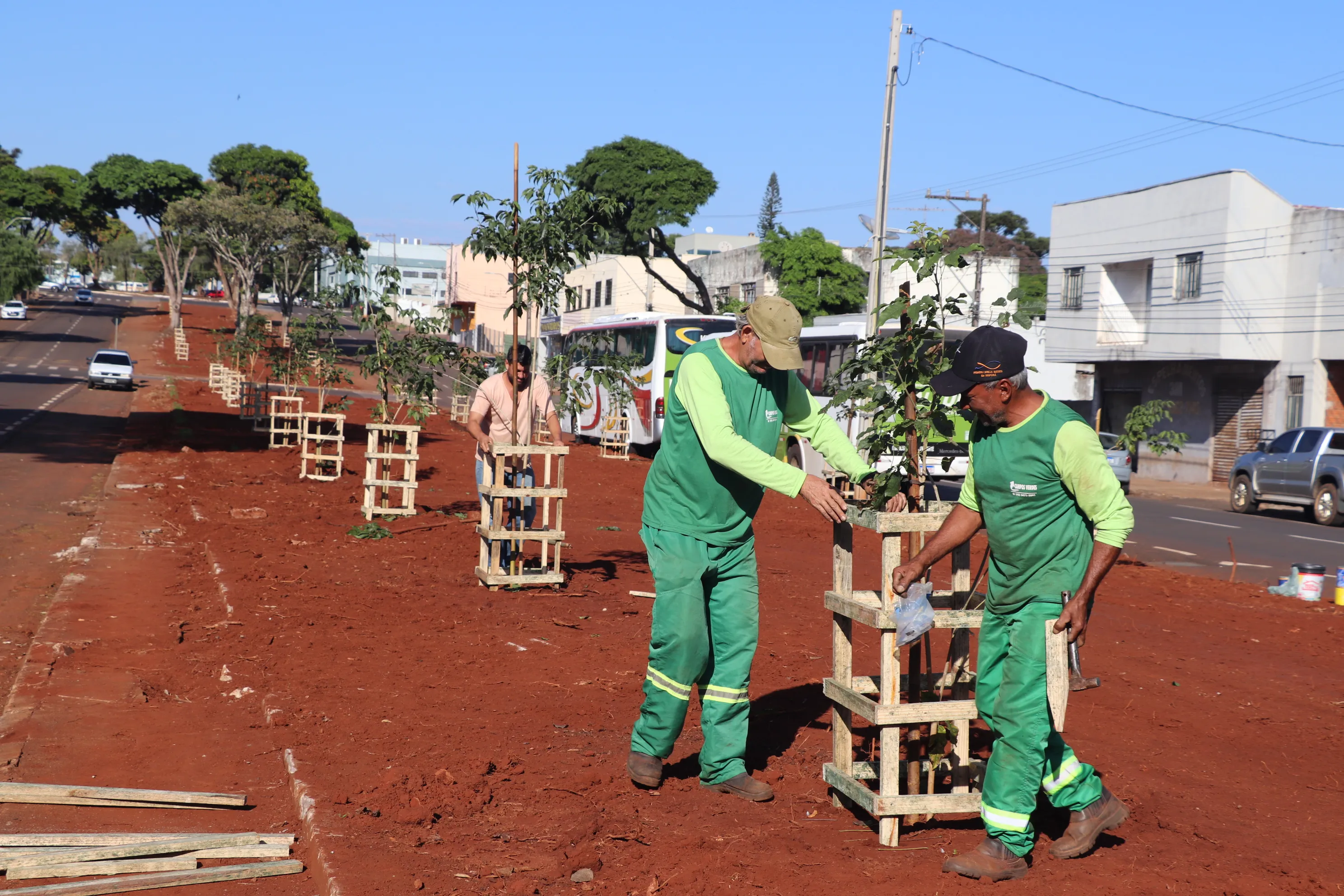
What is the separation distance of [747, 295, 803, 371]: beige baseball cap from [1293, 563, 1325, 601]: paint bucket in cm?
873

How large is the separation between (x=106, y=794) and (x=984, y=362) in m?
3.73

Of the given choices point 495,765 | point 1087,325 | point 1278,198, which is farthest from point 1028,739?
point 1087,325

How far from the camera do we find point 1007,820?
A: 12.0 ft

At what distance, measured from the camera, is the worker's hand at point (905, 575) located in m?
3.81

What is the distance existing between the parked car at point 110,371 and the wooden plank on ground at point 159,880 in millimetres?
38530

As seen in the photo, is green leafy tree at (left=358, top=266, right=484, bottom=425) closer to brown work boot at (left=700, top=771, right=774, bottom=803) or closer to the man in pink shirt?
the man in pink shirt

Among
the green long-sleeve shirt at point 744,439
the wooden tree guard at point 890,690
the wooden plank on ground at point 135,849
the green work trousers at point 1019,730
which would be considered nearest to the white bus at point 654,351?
the green long-sleeve shirt at point 744,439

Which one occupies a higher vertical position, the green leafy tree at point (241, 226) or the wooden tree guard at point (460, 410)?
the green leafy tree at point (241, 226)

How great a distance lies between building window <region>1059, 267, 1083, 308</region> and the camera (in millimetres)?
35375

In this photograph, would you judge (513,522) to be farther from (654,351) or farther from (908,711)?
(654,351)

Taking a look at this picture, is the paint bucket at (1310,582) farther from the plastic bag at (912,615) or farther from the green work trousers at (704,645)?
the plastic bag at (912,615)

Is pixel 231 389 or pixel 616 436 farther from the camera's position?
pixel 231 389

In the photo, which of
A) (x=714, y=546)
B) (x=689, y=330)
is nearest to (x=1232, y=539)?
(x=689, y=330)

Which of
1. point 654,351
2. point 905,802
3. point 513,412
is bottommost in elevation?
point 905,802
